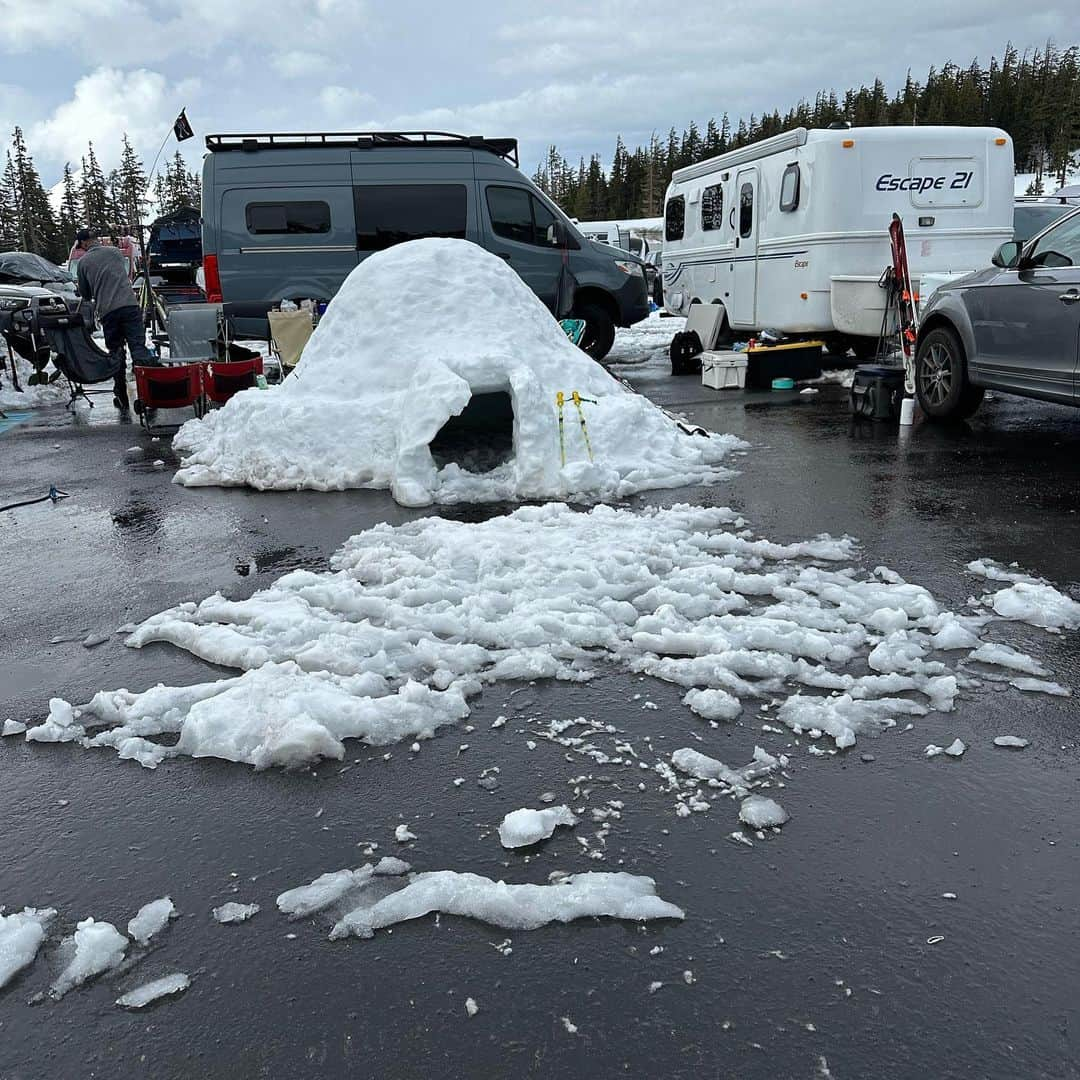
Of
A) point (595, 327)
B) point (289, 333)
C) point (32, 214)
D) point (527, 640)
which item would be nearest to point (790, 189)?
point (595, 327)

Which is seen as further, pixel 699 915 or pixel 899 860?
pixel 899 860

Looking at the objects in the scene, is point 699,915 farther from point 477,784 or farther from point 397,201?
point 397,201

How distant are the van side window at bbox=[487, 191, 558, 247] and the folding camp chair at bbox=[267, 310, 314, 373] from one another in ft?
11.2

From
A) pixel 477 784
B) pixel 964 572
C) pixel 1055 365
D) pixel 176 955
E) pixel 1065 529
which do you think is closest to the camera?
pixel 176 955

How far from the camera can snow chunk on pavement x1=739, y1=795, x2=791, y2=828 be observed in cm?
288

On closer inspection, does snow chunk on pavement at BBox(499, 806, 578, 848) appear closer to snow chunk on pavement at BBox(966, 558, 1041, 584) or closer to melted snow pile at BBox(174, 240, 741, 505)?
snow chunk on pavement at BBox(966, 558, 1041, 584)

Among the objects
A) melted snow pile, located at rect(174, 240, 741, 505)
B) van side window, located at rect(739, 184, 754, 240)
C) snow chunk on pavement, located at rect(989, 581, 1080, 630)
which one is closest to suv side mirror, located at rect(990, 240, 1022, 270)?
melted snow pile, located at rect(174, 240, 741, 505)

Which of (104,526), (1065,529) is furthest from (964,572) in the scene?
(104,526)

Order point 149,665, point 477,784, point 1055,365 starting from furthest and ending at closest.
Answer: point 1055,365, point 149,665, point 477,784

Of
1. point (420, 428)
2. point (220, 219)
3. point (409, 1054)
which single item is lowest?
point (409, 1054)

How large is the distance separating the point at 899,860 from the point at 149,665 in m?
3.13

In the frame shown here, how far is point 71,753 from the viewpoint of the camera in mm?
3451

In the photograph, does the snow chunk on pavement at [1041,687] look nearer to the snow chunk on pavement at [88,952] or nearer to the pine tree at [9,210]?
the snow chunk on pavement at [88,952]

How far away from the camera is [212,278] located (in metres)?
13.9
